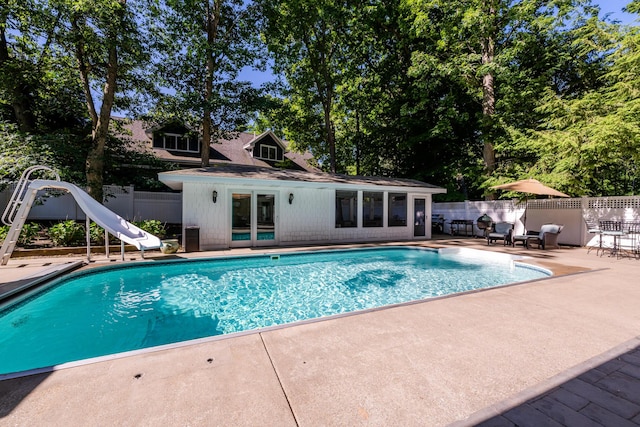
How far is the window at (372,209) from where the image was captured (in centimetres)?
1160

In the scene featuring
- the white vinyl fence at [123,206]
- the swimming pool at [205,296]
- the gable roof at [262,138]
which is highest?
A: the gable roof at [262,138]

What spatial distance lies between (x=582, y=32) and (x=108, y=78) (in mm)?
20305

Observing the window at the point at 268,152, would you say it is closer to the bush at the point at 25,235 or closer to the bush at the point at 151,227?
the bush at the point at 151,227

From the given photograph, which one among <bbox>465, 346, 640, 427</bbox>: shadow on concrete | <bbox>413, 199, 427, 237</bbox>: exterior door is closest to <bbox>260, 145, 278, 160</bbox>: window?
<bbox>413, 199, 427, 237</bbox>: exterior door

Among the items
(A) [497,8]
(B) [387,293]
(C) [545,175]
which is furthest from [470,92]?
(B) [387,293]

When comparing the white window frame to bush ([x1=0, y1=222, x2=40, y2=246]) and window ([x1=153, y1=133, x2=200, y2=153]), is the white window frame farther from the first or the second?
bush ([x1=0, y1=222, x2=40, y2=246])

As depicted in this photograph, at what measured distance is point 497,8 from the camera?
13.6 metres

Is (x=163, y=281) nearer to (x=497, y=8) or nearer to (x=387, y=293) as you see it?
(x=387, y=293)

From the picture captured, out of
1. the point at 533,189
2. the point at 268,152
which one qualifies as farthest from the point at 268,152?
the point at 533,189

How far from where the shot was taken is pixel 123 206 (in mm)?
13602

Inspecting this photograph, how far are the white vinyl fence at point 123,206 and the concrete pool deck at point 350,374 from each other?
12885 millimetres

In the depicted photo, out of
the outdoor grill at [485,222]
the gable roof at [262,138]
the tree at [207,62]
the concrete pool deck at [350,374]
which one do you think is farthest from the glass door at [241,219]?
the gable roof at [262,138]

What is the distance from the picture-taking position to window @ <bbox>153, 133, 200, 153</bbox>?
17812 mm

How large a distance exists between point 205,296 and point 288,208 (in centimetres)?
538
